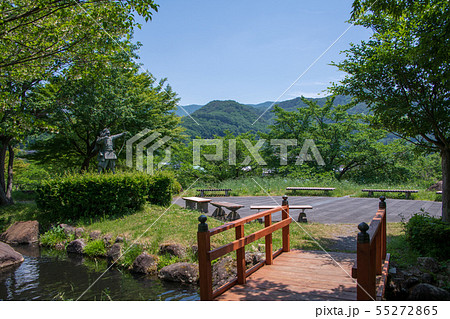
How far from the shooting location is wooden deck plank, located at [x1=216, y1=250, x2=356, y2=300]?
12.1 feet

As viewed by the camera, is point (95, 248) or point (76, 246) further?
point (76, 246)

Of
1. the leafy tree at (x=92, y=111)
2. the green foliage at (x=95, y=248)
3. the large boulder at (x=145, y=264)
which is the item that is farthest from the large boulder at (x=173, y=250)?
the leafy tree at (x=92, y=111)

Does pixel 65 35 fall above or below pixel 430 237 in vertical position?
above

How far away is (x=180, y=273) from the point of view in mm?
5930

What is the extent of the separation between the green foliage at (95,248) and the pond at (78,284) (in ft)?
0.97

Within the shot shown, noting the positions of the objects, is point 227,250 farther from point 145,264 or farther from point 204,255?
point 145,264

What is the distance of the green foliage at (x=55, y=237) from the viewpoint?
8.91m

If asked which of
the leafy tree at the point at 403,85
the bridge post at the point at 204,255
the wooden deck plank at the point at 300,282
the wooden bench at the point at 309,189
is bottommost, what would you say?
the wooden deck plank at the point at 300,282

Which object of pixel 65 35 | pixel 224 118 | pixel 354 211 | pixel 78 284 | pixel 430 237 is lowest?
pixel 78 284

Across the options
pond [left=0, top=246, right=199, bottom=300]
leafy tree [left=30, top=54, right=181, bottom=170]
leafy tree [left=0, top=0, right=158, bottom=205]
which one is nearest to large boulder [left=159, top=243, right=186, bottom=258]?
pond [left=0, top=246, right=199, bottom=300]

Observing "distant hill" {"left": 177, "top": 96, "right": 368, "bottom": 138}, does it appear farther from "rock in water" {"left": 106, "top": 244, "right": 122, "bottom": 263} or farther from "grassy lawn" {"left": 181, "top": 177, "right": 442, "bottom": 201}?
"rock in water" {"left": 106, "top": 244, "right": 122, "bottom": 263}

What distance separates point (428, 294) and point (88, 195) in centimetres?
903

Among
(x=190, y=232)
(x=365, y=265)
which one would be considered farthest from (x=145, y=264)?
(x=365, y=265)

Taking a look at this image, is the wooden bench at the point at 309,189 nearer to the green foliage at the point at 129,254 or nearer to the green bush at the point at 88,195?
the green bush at the point at 88,195
